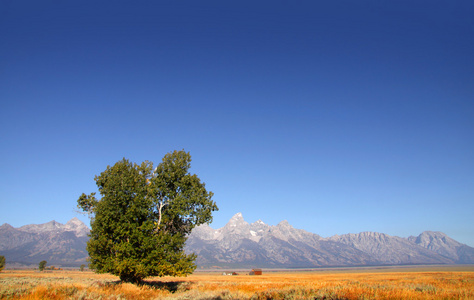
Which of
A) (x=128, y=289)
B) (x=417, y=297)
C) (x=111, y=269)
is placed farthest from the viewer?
(x=111, y=269)

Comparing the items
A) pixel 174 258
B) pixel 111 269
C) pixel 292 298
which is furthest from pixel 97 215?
pixel 292 298

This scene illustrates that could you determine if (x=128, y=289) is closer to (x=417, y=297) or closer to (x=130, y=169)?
(x=130, y=169)

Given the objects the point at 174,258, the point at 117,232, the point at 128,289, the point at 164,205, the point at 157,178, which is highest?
the point at 157,178

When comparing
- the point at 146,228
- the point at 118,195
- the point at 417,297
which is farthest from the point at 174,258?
the point at 417,297

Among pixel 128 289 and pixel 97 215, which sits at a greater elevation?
pixel 97 215

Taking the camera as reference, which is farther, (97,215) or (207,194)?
(207,194)

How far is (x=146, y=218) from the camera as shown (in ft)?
100

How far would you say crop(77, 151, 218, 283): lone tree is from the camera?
27.6 meters

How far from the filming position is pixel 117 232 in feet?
92.0

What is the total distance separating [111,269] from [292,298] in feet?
56.4

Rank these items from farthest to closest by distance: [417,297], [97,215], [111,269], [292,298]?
1. [97,215]
2. [111,269]
3. [292,298]
4. [417,297]

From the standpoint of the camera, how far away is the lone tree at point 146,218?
2761 centimetres

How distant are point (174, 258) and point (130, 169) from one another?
10848 millimetres

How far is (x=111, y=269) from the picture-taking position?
27.4 metres
